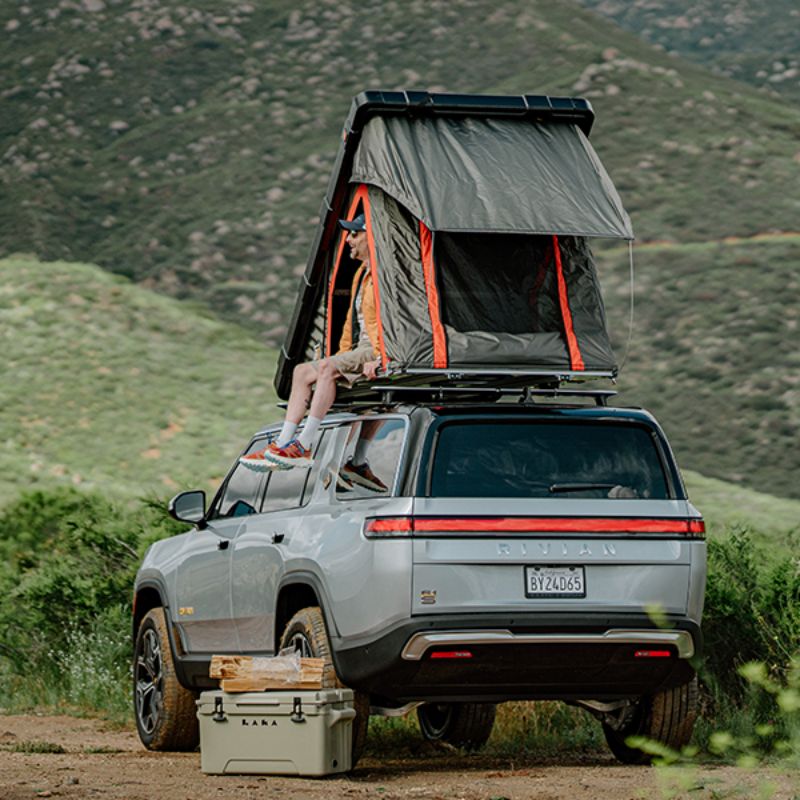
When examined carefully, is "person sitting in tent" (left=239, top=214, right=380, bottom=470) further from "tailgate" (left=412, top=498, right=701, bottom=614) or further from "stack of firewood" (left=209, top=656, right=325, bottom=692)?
"tailgate" (left=412, top=498, right=701, bottom=614)

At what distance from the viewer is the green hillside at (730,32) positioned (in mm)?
76750

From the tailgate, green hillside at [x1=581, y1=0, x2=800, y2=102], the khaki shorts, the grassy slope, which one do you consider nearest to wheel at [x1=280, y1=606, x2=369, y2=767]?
the tailgate

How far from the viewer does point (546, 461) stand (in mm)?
9594

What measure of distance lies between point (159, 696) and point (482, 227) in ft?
12.8

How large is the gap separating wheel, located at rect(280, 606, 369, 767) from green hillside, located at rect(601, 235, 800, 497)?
26.7 meters

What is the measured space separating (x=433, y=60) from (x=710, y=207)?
14180 mm

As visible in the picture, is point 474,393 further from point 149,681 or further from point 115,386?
point 115,386

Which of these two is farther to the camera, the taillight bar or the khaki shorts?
the khaki shorts

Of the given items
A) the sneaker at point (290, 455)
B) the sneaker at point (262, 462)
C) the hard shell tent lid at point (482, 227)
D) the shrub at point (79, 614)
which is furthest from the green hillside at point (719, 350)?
the sneaker at point (290, 455)

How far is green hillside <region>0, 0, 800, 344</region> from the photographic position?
46.6m

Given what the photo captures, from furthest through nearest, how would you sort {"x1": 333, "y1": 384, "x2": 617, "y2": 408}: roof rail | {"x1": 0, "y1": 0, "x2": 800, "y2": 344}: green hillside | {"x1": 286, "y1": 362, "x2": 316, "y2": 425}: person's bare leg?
{"x1": 0, "y1": 0, "x2": 800, "y2": 344}: green hillside, {"x1": 286, "y1": 362, "x2": 316, "y2": 425}: person's bare leg, {"x1": 333, "y1": 384, "x2": 617, "y2": 408}: roof rail

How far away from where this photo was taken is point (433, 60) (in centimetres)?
5747

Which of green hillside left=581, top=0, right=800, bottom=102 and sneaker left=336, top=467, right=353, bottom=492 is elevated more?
green hillside left=581, top=0, right=800, bottom=102

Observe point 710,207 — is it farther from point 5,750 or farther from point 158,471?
point 5,750
